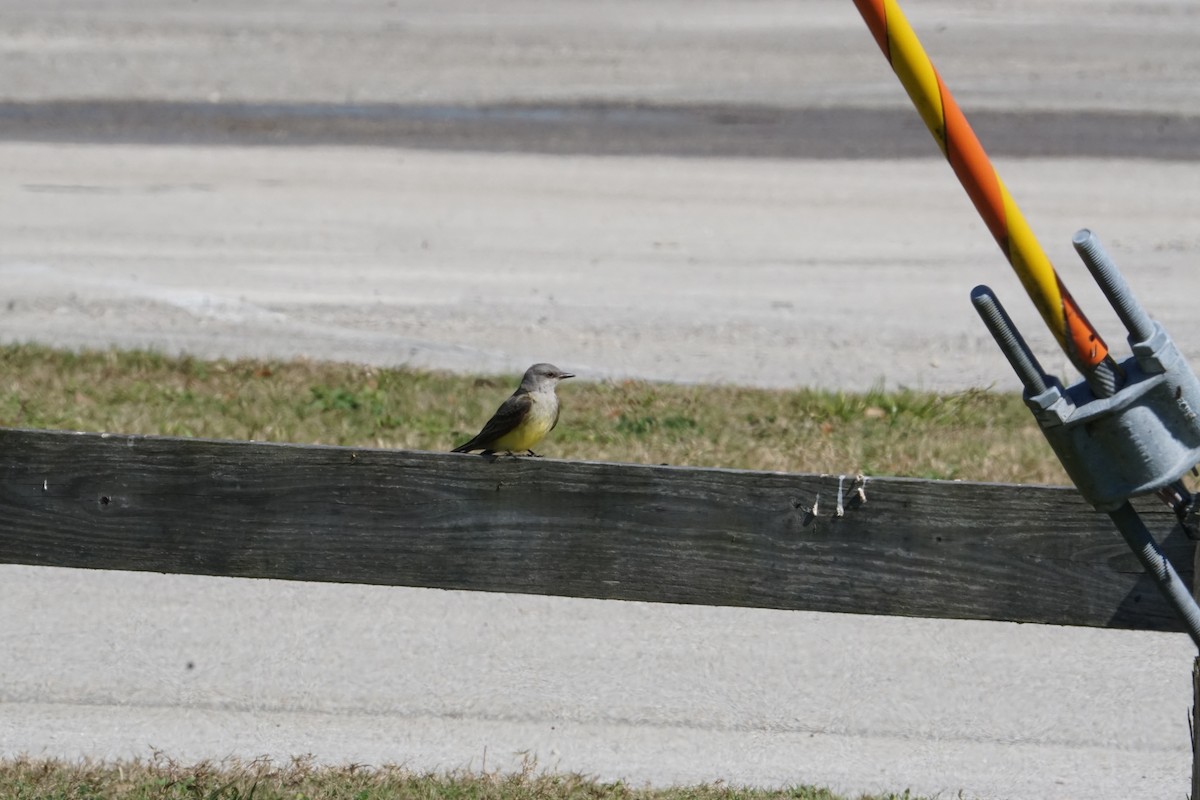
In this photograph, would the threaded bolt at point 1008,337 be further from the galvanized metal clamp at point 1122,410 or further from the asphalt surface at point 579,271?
the asphalt surface at point 579,271

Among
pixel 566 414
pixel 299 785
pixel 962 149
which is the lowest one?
pixel 299 785

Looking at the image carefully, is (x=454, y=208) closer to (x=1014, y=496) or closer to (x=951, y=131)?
(x=1014, y=496)

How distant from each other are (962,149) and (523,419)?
3.14m

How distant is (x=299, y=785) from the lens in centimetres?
423

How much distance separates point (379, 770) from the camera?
14.5 feet

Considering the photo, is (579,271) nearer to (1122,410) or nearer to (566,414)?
(566,414)

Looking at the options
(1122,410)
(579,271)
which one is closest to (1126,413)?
(1122,410)

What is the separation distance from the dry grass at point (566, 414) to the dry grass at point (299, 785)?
2.86 metres

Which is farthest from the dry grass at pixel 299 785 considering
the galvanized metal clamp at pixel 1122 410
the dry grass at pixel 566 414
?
the dry grass at pixel 566 414

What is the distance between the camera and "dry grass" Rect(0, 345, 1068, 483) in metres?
7.38

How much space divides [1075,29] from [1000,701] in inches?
680

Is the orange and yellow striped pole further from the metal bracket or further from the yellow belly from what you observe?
Result: the yellow belly

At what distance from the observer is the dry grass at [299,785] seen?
4148 mm

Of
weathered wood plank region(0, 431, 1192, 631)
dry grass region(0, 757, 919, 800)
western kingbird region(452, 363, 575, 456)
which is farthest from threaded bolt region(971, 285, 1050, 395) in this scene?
western kingbird region(452, 363, 575, 456)
